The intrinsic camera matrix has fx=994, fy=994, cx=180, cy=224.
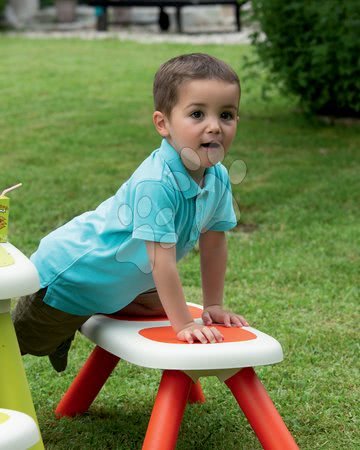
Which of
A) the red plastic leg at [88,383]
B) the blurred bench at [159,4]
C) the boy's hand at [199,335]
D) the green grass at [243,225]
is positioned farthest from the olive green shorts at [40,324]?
the blurred bench at [159,4]

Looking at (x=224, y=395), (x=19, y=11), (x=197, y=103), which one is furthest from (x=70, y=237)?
(x=19, y=11)

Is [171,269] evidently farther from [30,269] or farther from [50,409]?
[50,409]

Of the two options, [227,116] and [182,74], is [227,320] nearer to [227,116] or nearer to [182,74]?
[227,116]

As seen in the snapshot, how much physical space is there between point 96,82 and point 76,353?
22.7ft

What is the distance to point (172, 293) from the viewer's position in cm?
247

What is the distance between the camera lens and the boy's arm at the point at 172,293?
8.00ft

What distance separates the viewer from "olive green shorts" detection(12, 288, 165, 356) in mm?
2682

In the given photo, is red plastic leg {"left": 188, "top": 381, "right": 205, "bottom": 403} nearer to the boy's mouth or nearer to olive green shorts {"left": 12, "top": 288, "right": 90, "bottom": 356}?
olive green shorts {"left": 12, "top": 288, "right": 90, "bottom": 356}

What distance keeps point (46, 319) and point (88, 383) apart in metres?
0.31

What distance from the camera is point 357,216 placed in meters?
5.27

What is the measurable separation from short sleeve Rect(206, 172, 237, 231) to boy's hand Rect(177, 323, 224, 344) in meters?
0.34

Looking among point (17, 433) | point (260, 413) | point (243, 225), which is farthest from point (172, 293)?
point (243, 225)

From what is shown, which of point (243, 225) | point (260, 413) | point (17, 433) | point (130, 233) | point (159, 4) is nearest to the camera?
point (17, 433)

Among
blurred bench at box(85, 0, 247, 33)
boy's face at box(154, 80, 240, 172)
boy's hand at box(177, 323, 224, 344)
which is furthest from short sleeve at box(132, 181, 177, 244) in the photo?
blurred bench at box(85, 0, 247, 33)
